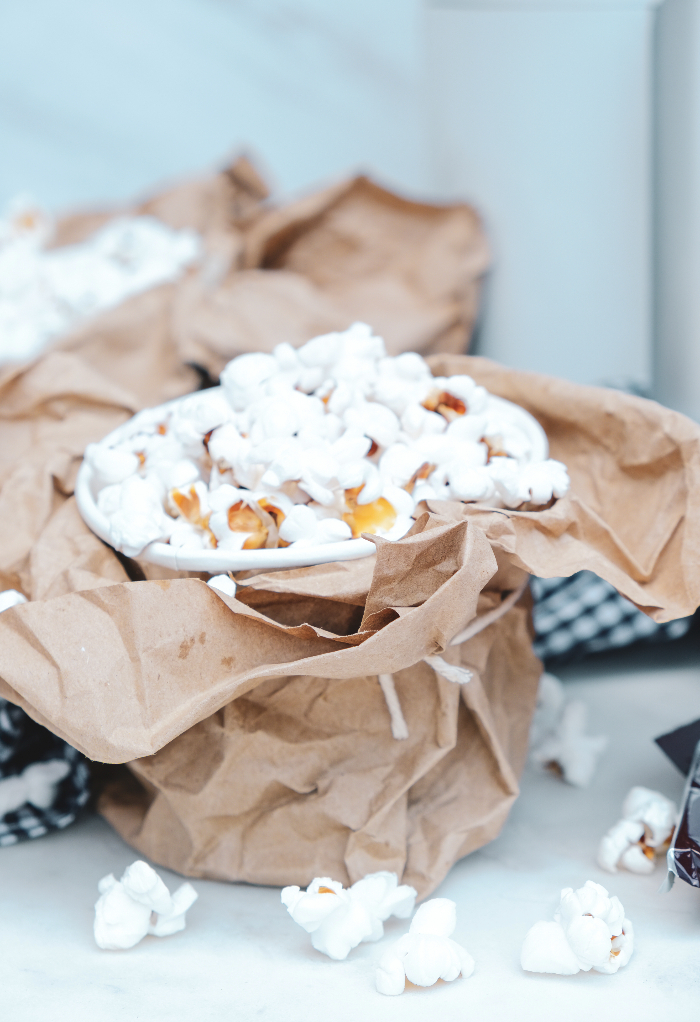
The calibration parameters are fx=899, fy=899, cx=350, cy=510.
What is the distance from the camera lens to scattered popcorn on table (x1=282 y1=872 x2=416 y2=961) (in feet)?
1.82

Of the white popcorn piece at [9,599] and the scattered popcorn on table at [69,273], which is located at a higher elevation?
the scattered popcorn on table at [69,273]

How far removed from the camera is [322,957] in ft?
1.91

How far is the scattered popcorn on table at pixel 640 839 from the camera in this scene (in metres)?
0.65

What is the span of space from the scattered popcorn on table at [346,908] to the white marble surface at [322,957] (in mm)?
13

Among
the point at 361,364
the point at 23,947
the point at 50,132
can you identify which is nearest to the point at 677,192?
the point at 361,364

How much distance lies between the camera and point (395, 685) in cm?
63

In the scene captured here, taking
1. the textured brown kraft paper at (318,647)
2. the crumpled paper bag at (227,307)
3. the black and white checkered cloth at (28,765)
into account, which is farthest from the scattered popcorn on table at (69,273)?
the black and white checkered cloth at (28,765)

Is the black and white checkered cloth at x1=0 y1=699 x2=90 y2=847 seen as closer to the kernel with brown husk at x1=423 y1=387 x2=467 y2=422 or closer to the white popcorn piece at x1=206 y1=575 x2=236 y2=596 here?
the white popcorn piece at x1=206 y1=575 x2=236 y2=596

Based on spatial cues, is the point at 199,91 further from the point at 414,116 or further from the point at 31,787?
the point at 31,787

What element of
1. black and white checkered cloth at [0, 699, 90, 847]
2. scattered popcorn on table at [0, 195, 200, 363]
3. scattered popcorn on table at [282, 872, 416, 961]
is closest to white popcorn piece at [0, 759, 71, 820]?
black and white checkered cloth at [0, 699, 90, 847]

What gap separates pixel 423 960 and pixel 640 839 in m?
0.22

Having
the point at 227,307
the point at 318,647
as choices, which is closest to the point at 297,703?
the point at 318,647

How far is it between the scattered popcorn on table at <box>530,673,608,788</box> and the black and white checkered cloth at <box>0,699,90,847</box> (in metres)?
0.40

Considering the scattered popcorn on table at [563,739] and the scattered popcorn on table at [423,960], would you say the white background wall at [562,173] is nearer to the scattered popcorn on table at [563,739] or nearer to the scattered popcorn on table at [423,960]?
the scattered popcorn on table at [563,739]
